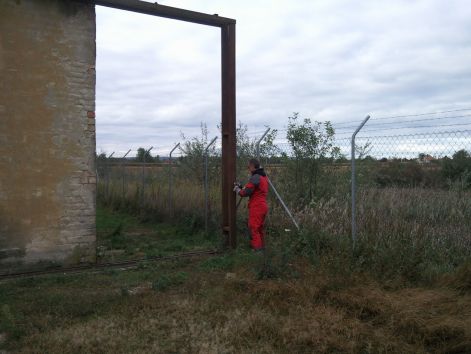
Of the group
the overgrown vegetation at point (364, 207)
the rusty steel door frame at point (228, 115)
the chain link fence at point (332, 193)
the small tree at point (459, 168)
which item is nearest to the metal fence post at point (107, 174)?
the chain link fence at point (332, 193)

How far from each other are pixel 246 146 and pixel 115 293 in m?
6.76

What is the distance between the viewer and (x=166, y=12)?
8766 mm

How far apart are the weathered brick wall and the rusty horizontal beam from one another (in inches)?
18.3

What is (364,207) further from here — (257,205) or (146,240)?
(146,240)

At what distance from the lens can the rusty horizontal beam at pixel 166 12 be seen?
8.30 m

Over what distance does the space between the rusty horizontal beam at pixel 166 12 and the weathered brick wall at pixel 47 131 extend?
47 cm

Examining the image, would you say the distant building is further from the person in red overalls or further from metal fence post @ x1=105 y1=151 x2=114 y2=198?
metal fence post @ x1=105 y1=151 x2=114 y2=198

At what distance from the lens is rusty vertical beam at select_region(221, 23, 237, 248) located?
31.2ft

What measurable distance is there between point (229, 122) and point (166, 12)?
239 cm

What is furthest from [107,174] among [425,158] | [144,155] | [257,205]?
[425,158]

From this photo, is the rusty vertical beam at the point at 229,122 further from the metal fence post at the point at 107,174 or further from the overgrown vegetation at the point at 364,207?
the metal fence post at the point at 107,174

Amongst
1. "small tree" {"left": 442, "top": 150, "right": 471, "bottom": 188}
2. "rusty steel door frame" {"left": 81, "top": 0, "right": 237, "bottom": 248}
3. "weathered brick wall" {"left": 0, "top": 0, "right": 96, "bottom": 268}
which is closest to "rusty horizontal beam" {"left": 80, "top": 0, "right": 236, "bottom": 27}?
"rusty steel door frame" {"left": 81, "top": 0, "right": 237, "bottom": 248}

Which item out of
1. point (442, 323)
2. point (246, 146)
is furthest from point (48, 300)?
point (246, 146)

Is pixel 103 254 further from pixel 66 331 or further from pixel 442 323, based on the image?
pixel 442 323
